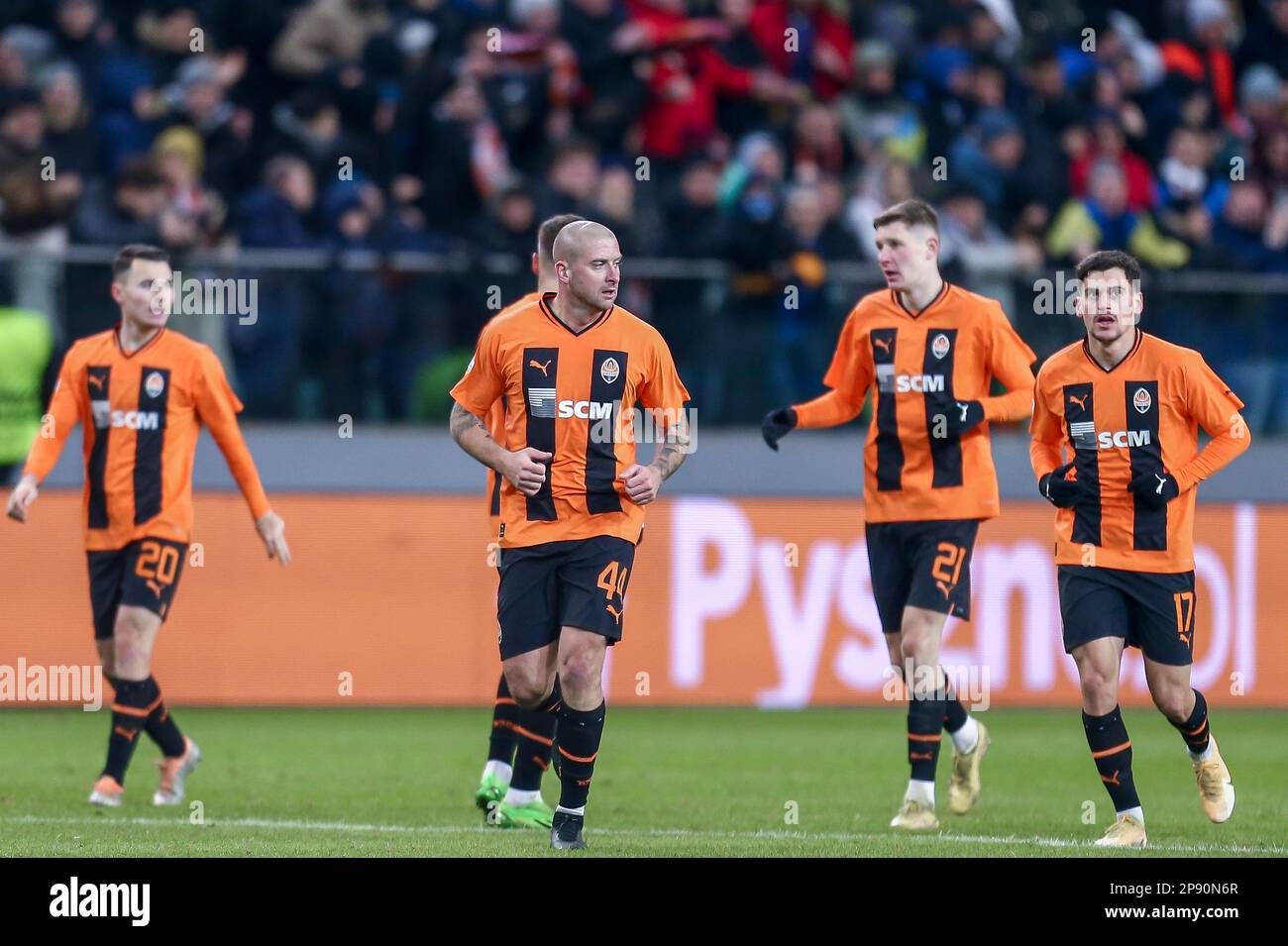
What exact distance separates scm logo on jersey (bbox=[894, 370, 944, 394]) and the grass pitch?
6.21ft

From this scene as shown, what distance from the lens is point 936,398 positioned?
9.66 meters

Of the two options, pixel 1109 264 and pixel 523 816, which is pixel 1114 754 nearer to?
pixel 1109 264

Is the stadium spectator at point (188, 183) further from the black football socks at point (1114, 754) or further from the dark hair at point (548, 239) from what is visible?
the black football socks at point (1114, 754)

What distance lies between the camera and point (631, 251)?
15.2m

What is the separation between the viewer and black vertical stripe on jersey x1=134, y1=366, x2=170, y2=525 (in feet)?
33.1

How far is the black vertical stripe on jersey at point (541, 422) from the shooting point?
822cm

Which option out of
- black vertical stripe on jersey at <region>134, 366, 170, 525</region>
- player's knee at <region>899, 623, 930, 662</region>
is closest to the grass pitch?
player's knee at <region>899, 623, 930, 662</region>

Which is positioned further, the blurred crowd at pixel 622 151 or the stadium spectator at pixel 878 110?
the stadium spectator at pixel 878 110

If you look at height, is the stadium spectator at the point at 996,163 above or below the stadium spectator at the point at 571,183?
above

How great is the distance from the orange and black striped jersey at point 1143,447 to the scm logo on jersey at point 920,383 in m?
1.11

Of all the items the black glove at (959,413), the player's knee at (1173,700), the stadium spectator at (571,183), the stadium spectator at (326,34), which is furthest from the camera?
the stadium spectator at (326,34)

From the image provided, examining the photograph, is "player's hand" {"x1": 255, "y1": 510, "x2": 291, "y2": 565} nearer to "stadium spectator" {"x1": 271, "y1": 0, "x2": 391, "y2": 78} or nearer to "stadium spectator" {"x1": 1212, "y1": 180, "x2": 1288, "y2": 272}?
"stadium spectator" {"x1": 271, "y1": 0, "x2": 391, "y2": 78}

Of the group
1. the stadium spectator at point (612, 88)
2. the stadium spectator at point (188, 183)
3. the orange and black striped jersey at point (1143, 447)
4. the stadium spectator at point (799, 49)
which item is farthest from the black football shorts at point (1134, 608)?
the stadium spectator at point (799, 49)

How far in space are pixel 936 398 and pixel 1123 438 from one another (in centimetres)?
126
